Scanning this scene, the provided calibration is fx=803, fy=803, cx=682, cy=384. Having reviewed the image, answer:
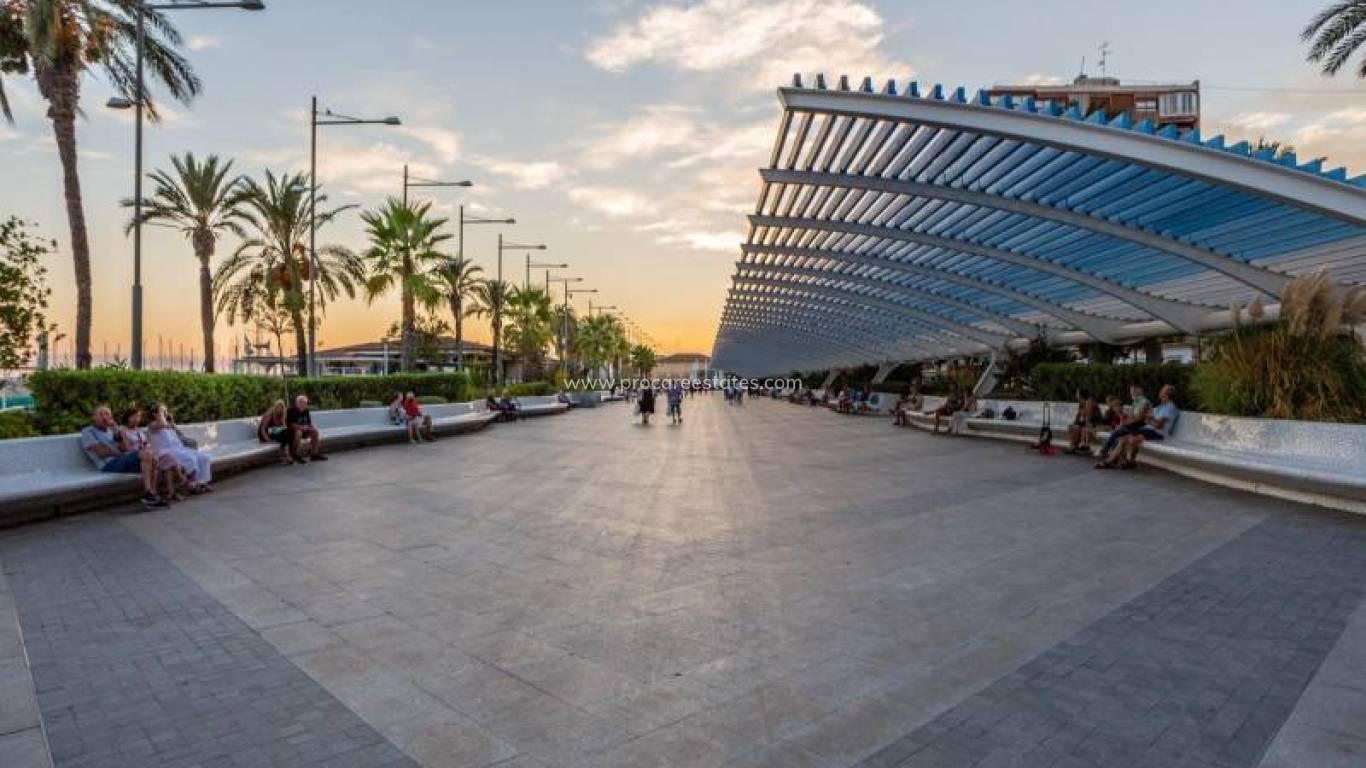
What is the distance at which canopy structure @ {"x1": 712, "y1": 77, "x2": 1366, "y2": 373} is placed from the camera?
1471cm

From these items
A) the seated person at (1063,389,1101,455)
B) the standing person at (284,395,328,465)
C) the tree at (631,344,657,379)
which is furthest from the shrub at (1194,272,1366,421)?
the tree at (631,344,657,379)

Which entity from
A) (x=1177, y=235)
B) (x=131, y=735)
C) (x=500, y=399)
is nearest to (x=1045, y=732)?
(x=131, y=735)

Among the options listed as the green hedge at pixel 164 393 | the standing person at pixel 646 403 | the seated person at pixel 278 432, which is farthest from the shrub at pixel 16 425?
the standing person at pixel 646 403

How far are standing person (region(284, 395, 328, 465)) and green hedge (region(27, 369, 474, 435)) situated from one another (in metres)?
1.28

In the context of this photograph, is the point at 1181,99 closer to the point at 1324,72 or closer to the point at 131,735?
the point at 1324,72

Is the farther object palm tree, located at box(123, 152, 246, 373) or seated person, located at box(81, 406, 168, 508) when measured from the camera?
palm tree, located at box(123, 152, 246, 373)

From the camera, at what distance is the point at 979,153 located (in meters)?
18.2

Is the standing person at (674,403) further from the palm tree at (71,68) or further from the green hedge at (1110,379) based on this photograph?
the palm tree at (71,68)

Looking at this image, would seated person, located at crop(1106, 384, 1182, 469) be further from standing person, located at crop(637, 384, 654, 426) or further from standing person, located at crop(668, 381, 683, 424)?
standing person, located at crop(668, 381, 683, 424)

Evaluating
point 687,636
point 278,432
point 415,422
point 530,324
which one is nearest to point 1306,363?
point 687,636

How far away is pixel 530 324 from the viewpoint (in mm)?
65062

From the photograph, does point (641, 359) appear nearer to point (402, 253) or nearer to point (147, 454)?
point (402, 253)

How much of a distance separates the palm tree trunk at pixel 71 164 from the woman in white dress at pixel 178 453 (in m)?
9.45

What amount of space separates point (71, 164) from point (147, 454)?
1260 cm
